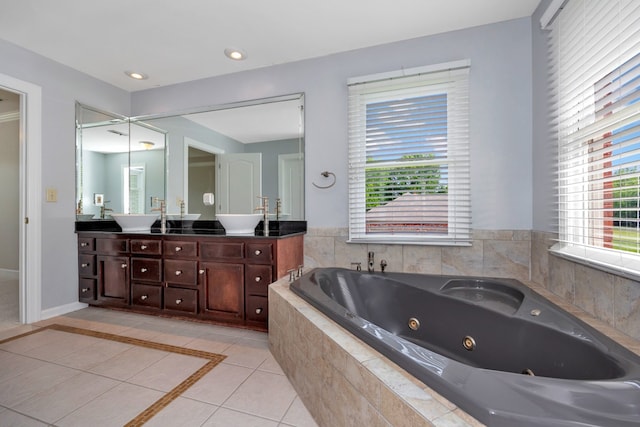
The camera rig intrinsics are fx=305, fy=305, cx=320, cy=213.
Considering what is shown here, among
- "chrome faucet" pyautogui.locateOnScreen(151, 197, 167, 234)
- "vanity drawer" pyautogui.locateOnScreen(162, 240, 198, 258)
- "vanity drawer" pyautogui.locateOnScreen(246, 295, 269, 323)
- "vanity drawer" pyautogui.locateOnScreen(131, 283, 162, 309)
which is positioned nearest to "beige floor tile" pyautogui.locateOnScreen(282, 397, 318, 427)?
"vanity drawer" pyautogui.locateOnScreen(246, 295, 269, 323)

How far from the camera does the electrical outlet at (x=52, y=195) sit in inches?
103

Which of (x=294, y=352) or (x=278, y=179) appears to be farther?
(x=278, y=179)

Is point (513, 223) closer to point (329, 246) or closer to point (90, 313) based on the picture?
point (329, 246)

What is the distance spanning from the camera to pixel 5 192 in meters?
4.31

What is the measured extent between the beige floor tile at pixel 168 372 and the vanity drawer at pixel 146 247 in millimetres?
954

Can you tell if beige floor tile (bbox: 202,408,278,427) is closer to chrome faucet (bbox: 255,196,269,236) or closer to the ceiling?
chrome faucet (bbox: 255,196,269,236)

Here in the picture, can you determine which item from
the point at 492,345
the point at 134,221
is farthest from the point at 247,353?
the point at 134,221

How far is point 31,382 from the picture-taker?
164 cm

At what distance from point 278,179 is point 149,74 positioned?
5.39ft

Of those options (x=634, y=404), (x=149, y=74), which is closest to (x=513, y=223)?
(x=634, y=404)

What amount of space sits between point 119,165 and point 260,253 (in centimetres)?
214

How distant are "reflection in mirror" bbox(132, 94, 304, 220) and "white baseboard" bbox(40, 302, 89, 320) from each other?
1160 millimetres

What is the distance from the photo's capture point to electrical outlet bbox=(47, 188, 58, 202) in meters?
2.62

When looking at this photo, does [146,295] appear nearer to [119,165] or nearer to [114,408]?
[114,408]
